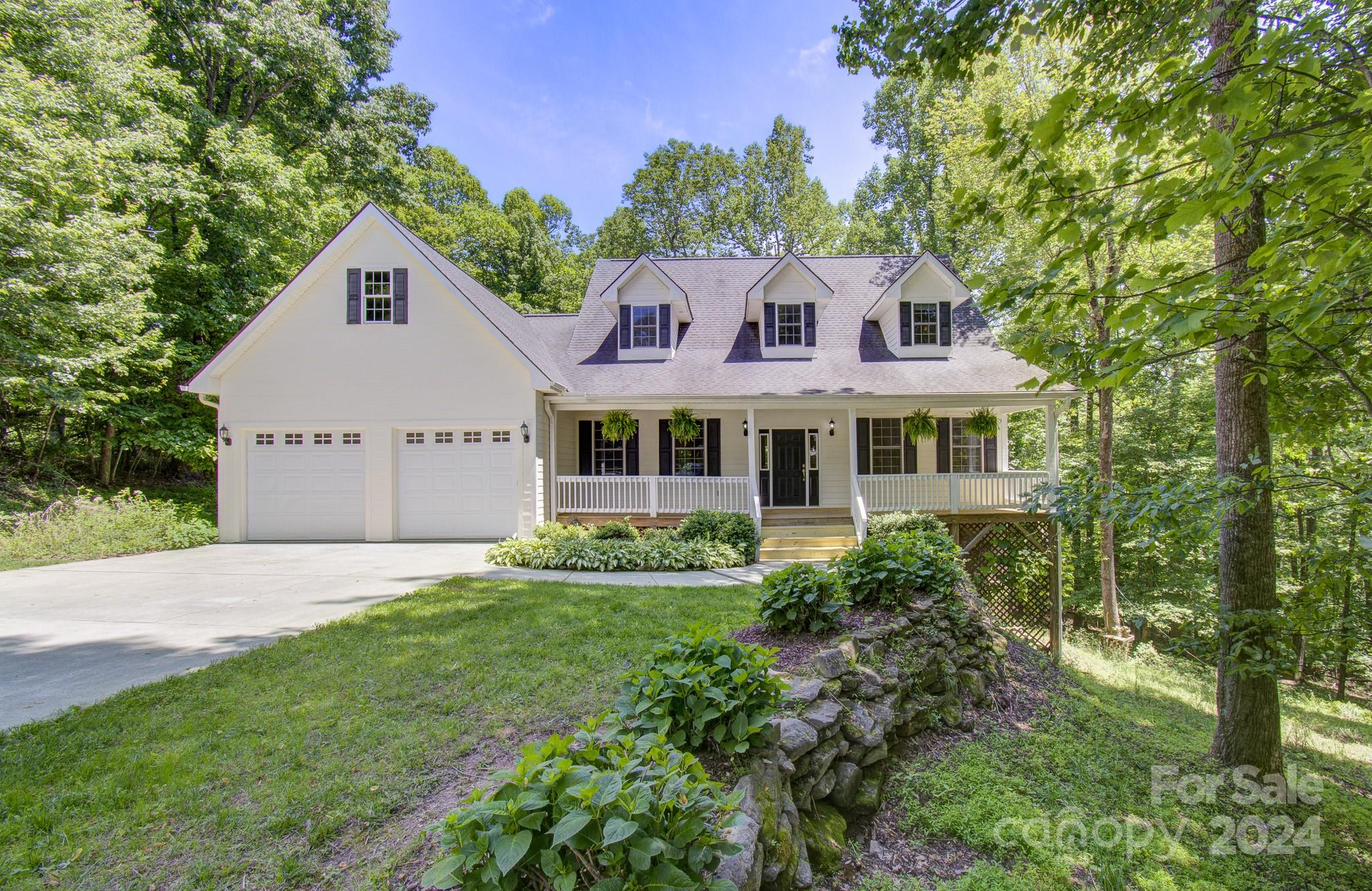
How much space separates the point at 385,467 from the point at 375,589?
5.06 metres

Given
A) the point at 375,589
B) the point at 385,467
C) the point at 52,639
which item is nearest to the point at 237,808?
the point at 52,639

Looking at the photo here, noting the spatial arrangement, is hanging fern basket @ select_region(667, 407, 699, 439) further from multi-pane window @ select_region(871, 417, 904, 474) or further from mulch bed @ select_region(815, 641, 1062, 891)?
mulch bed @ select_region(815, 641, 1062, 891)

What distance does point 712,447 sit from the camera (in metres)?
13.1

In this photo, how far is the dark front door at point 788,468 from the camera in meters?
13.0

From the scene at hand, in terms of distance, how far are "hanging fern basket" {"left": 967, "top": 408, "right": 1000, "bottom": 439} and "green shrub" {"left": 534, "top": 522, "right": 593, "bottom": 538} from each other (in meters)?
8.36

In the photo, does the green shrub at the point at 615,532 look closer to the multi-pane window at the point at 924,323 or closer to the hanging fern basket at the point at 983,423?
the hanging fern basket at the point at 983,423

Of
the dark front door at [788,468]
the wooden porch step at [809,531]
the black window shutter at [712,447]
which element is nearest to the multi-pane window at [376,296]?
the black window shutter at [712,447]

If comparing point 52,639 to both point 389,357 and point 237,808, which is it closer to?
point 237,808

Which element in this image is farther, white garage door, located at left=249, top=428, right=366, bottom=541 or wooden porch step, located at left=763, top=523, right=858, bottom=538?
white garage door, located at left=249, top=428, right=366, bottom=541

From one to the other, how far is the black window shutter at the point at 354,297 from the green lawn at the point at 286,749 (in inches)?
334

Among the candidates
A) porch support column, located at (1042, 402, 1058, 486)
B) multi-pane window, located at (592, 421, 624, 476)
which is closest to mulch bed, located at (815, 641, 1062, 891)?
porch support column, located at (1042, 402, 1058, 486)

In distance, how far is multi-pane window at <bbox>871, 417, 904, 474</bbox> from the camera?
13.2 meters

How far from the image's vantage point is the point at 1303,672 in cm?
1311

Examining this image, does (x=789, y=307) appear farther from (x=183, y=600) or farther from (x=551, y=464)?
(x=183, y=600)
